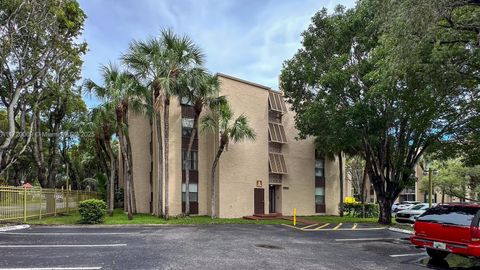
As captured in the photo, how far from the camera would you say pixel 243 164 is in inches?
1132

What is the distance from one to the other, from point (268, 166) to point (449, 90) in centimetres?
1737

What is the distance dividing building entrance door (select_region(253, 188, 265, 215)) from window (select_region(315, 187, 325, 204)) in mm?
6842

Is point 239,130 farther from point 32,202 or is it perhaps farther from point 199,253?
point 199,253

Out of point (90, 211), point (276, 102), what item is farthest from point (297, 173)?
point (90, 211)

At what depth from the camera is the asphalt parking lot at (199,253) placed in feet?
32.9

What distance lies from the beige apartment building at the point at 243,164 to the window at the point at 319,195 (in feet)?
0.29

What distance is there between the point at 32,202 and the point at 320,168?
23.0m

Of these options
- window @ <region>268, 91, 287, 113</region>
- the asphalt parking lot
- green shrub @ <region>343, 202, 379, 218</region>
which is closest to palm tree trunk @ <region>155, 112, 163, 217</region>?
the asphalt parking lot

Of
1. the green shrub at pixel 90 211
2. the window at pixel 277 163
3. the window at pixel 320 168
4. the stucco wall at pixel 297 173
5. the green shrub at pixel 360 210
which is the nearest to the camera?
the green shrub at pixel 90 211

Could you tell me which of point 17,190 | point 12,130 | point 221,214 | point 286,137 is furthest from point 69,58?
point 286,137

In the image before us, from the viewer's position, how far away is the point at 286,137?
107 feet

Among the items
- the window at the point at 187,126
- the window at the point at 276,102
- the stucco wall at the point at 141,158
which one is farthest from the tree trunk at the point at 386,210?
the stucco wall at the point at 141,158

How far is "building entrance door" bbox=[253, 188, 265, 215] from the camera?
29.3 metres

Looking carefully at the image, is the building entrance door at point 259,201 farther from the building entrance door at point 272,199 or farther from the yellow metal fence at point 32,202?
the yellow metal fence at point 32,202
